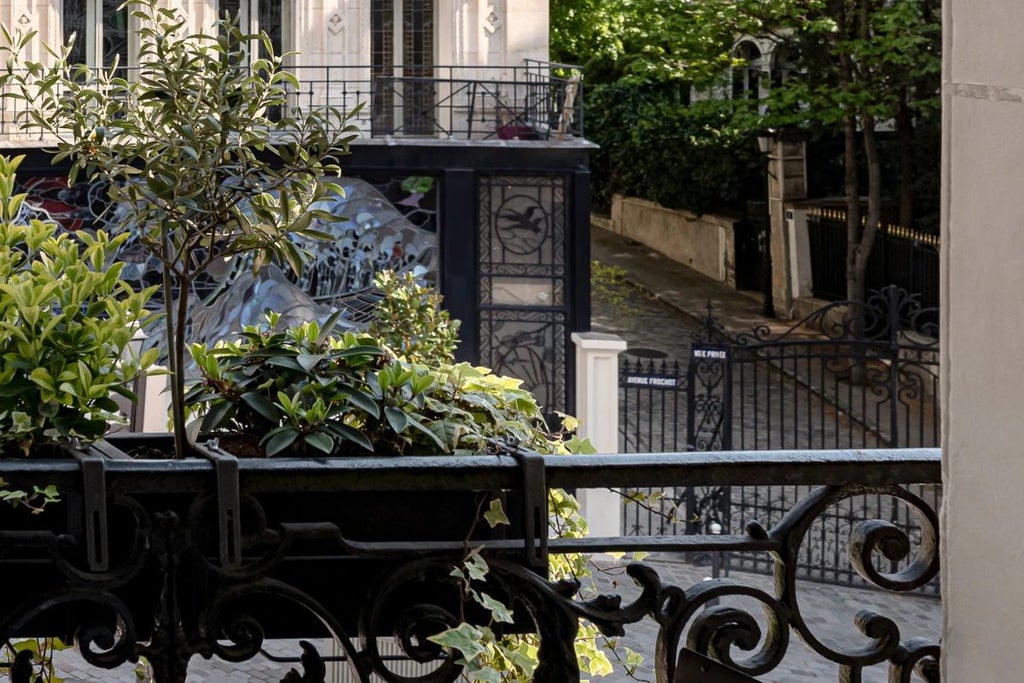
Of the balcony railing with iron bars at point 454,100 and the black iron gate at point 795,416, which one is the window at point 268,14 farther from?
the black iron gate at point 795,416

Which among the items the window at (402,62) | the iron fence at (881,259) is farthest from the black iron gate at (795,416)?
the window at (402,62)

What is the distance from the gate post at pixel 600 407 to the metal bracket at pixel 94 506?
10.3m

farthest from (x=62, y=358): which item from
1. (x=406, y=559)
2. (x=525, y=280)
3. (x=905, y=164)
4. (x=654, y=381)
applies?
(x=905, y=164)

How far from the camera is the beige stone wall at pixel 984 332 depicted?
1599 mm

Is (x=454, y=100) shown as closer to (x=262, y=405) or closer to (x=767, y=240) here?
(x=767, y=240)

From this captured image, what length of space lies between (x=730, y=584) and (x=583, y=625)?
1.09m

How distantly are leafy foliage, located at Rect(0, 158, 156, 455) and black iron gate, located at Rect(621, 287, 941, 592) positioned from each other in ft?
20.4

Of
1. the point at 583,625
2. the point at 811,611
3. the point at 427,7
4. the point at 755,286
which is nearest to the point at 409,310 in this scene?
the point at 811,611

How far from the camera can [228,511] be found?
1.98 meters

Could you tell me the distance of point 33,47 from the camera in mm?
17594

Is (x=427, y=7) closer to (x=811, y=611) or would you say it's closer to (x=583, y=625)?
(x=811, y=611)

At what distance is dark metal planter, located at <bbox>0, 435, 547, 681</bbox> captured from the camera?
1.98 m

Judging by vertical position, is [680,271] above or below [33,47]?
below

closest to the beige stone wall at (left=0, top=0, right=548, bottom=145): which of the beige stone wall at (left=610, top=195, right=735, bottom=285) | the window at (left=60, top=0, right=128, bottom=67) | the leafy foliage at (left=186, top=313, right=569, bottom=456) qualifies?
the window at (left=60, top=0, right=128, bottom=67)
